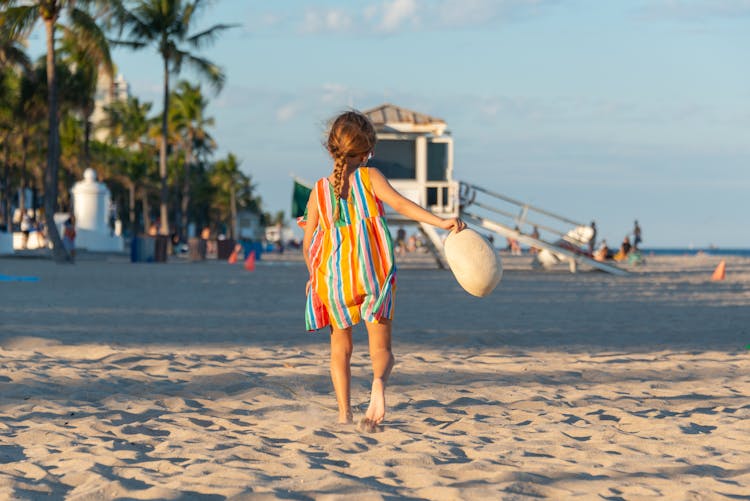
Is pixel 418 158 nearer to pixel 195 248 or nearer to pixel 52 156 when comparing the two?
pixel 52 156

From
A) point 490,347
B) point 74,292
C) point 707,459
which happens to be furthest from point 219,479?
point 74,292

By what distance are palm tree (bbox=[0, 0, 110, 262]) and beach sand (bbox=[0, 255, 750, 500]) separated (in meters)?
18.1

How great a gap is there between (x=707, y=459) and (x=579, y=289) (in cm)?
1603

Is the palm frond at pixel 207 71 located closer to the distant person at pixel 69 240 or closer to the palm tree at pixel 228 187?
A: the distant person at pixel 69 240

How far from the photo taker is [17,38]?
29609 millimetres

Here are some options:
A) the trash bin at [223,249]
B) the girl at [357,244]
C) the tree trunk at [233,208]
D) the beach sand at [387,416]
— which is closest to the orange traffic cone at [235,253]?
the trash bin at [223,249]

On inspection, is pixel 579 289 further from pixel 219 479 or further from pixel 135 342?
pixel 219 479

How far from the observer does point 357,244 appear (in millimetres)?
5227

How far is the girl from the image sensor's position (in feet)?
17.1

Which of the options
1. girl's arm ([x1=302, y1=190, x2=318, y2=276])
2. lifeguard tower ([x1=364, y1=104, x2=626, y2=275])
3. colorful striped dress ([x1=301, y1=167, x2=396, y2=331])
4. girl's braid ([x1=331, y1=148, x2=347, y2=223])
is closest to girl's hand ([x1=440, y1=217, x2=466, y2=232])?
colorful striped dress ([x1=301, y1=167, x2=396, y2=331])

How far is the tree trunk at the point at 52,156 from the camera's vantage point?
29.6 meters

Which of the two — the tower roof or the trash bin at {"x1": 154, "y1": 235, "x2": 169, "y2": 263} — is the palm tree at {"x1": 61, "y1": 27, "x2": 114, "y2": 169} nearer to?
the trash bin at {"x1": 154, "y1": 235, "x2": 169, "y2": 263}

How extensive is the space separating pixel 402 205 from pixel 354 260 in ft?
1.18

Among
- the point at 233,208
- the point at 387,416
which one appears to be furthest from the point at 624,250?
the point at 233,208
